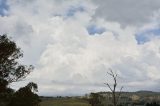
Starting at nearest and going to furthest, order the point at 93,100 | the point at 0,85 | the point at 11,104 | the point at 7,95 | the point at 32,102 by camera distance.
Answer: the point at 0,85, the point at 7,95, the point at 11,104, the point at 32,102, the point at 93,100

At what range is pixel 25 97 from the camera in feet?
283

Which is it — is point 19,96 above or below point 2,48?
below

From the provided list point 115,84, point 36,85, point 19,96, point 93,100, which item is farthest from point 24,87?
point 93,100

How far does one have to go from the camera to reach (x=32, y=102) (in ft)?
298

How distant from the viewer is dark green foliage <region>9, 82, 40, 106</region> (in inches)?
3253

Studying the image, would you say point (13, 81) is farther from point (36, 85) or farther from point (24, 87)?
point (36, 85)

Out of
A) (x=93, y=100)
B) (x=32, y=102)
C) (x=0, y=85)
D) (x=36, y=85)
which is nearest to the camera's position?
(x=0, y=85)

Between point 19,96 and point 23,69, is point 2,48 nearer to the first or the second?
point 23,69

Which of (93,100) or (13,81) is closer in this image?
(13,81)

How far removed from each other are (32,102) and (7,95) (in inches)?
819

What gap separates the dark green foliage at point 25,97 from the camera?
A: 271ft

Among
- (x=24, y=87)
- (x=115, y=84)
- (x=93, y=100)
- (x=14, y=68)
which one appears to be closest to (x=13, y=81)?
(x=14, y=68)

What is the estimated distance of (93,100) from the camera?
18075 centimetres

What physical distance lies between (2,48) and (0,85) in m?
5.86
